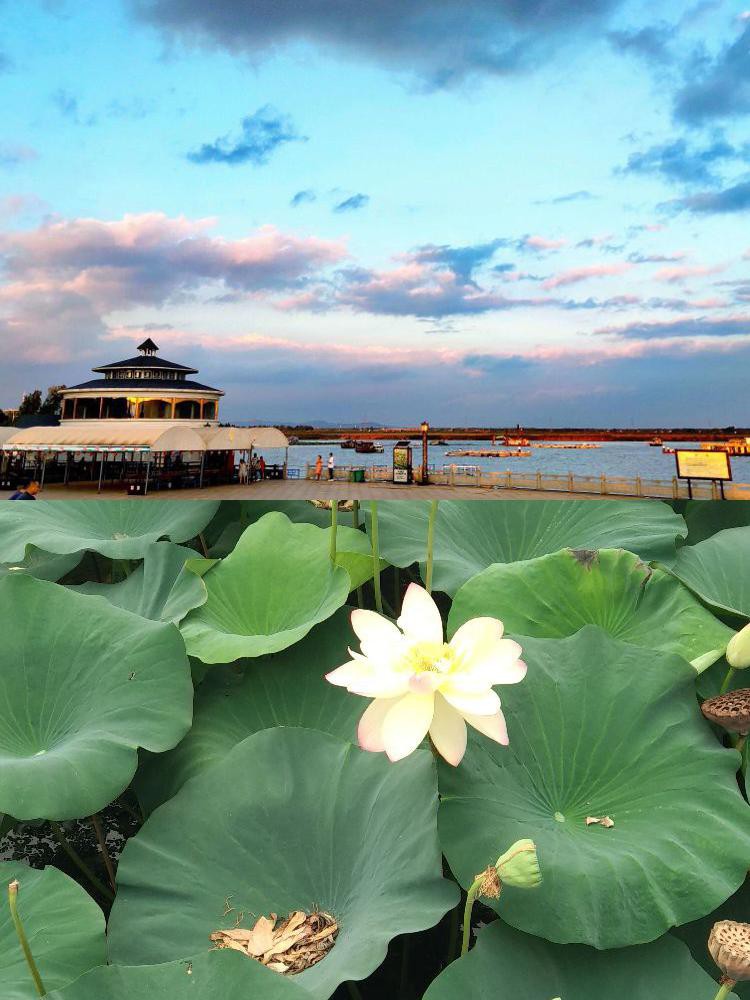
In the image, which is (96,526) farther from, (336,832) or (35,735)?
(336,832)

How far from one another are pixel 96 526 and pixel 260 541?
292mm

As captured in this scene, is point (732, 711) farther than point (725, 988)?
Yes

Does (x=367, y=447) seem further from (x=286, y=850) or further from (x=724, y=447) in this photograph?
(x=286, y=850)

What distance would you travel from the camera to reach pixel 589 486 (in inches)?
819

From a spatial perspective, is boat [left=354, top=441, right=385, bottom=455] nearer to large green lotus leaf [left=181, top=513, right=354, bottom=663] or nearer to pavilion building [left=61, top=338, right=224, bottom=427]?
pavilion building [left=61, top=338, right=224, bottom=427]

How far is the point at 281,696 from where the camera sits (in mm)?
506

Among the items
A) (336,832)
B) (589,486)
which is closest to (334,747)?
(336,832)

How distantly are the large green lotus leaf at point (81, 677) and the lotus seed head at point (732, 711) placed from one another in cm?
32

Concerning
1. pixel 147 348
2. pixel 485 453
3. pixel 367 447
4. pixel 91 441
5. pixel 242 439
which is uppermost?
pixel 147 348

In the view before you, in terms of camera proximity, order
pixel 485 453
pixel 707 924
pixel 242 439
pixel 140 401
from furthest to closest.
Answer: pixel 485 453
pixel 140 401
pixel 242 439
pixel 707 924

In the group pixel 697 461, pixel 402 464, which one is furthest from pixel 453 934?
pixel 402 464

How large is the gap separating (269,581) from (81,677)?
185mm

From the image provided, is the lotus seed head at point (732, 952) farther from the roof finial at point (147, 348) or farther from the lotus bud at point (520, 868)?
the roof finial at point (147, 348)

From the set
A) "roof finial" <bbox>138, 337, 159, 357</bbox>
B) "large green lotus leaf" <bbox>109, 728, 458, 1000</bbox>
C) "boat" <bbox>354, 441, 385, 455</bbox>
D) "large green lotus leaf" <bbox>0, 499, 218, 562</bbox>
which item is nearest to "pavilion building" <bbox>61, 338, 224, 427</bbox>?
"roof finial" <bbox>138, 337, 159, 357</bbox>
